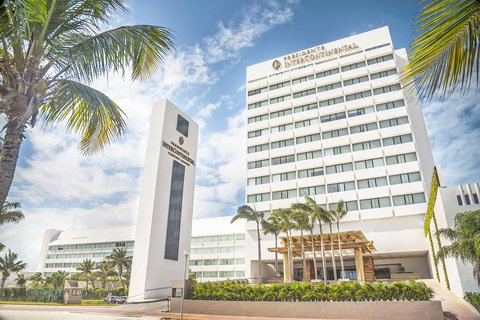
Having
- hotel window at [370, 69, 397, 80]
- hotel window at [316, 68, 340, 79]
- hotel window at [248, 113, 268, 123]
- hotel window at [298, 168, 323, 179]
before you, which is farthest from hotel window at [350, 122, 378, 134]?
hotel window at [248, 113, 268, 123]

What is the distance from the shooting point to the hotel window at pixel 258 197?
51438 mm

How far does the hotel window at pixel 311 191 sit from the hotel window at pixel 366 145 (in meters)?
7.40

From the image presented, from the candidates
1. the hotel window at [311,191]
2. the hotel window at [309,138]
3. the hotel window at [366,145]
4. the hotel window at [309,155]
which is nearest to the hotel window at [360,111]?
the hotel window at [366,145]

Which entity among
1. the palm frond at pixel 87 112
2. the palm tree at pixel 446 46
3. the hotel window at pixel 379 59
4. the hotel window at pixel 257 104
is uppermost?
the hotel window at pixel 379 59

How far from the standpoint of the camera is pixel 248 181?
176 ft

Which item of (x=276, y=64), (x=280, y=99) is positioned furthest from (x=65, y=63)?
(x=276, y=64)

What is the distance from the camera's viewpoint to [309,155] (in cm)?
5078

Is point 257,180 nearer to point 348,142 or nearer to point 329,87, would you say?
point 348,142

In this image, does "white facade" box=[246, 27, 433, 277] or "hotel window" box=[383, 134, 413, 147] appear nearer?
"white facade" box=[246, 27, 433, 277]

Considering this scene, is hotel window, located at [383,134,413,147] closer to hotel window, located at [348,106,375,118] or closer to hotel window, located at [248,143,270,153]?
hotel window, located at [348,106,375,118]

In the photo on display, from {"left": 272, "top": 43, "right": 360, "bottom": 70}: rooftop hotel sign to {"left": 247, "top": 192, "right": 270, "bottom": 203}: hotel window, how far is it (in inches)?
909

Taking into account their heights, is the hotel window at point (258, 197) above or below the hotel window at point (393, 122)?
below

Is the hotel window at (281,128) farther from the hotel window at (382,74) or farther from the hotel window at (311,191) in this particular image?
the hotel window at (382,74)

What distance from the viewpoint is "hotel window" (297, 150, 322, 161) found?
50.2m
